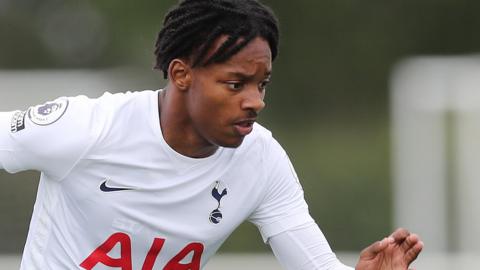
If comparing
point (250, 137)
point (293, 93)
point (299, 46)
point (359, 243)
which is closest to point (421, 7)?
point (299, 46)

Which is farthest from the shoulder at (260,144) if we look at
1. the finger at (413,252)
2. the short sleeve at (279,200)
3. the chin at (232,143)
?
the finger at (413,252)

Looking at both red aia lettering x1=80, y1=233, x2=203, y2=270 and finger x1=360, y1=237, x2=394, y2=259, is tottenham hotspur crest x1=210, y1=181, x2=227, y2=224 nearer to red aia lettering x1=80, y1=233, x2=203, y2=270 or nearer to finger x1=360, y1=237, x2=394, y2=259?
red aia lettering x1=80, y1=233, x2=203, y2=270

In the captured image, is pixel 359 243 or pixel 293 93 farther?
pixel 293 93

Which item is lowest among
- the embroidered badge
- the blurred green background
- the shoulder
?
the blurred green background

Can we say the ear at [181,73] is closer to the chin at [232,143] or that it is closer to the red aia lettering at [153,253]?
the chin at [232,143]

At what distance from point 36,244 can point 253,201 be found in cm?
87

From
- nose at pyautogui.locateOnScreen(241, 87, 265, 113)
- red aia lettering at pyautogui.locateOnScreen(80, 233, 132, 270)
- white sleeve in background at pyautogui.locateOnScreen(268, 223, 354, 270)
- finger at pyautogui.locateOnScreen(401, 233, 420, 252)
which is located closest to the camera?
nose at pyautogui.locateOnScreen(241, 87, 265, 113)

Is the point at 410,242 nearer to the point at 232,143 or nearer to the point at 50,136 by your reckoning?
the point at 232,143

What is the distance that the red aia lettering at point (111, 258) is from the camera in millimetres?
4968

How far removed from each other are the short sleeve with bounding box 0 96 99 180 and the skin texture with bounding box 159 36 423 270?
1.07 feet

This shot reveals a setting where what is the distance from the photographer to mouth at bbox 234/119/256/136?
471 cm

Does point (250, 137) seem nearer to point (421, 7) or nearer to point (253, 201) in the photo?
point (253, 201)

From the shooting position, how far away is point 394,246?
479 cm

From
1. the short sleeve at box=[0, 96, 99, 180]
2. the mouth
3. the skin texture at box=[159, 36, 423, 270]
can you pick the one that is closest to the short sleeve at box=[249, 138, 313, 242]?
the skin texture at box=[159, 36, 423, 270]
